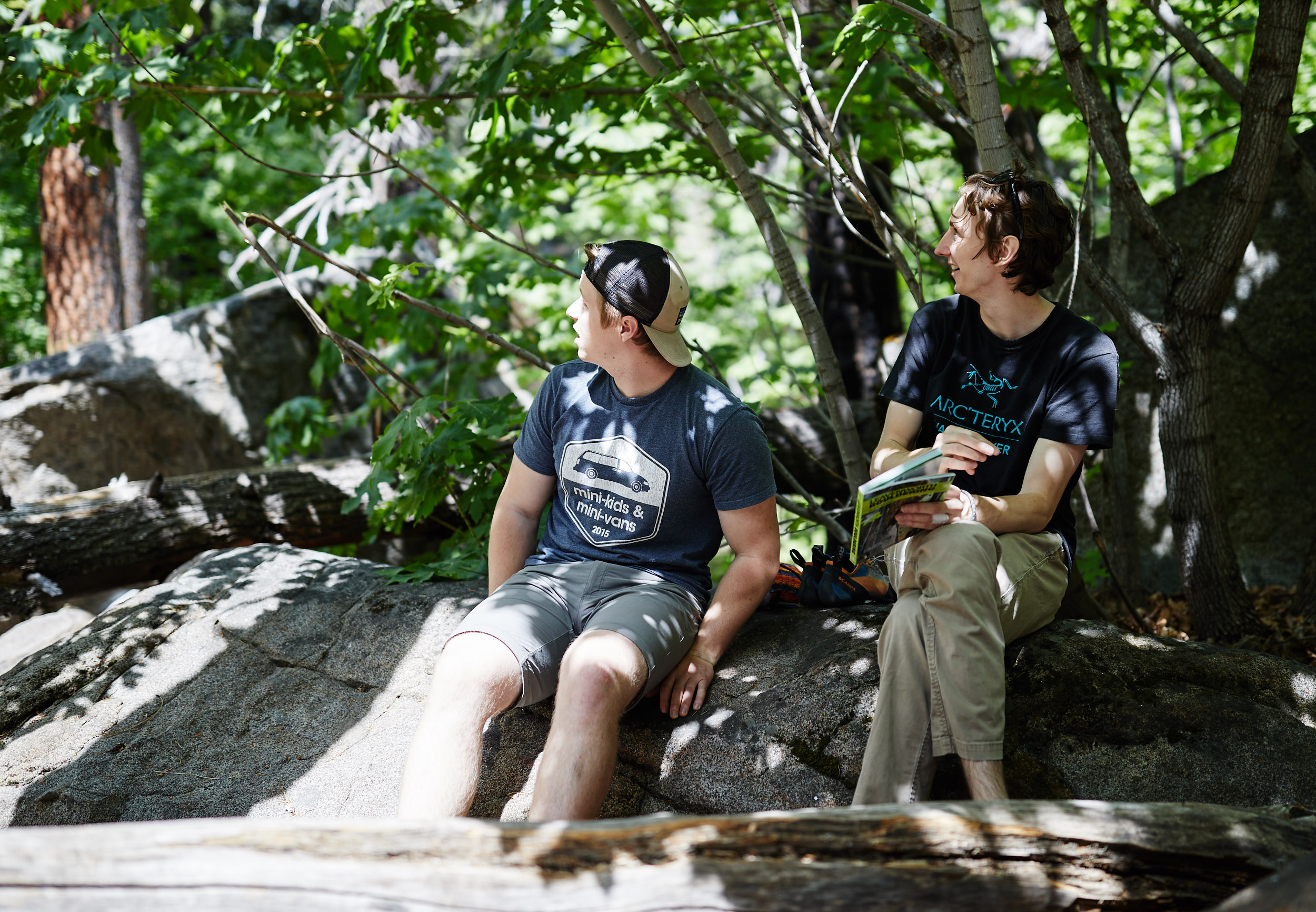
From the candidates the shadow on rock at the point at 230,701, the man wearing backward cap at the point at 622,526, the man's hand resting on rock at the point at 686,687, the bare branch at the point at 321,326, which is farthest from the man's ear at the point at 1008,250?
the bare branch at the point at 321,326

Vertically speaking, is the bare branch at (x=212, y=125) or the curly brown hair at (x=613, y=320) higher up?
the bare branch at (x=212, y=125)

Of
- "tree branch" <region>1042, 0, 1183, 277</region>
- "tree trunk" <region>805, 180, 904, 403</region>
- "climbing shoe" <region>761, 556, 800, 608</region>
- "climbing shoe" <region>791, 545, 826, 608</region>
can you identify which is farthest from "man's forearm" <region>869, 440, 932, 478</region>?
"tree trunk" <region>805, 180, 904, 403</region>

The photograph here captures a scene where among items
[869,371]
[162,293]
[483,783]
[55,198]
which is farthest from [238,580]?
[162,293]

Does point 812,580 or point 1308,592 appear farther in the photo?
point 1308,592

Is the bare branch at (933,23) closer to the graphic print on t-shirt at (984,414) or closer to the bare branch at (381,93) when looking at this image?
the graphic print on t-shirt at (984,414)

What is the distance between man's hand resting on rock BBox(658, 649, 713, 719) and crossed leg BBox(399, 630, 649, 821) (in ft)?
0.78

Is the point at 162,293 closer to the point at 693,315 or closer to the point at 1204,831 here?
the point at 693,315

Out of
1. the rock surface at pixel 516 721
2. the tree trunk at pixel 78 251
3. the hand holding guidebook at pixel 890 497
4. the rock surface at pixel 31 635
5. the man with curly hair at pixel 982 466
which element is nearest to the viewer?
the hand holding guidebook at pixel 890 497

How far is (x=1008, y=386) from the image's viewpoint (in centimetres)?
266

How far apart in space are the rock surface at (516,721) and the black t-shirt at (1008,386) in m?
0.49

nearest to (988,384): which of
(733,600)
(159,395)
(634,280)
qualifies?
(733,600)

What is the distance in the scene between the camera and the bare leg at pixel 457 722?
2230 millimetres

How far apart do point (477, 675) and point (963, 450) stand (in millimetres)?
1371

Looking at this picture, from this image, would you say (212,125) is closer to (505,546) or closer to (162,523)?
(505,546)
